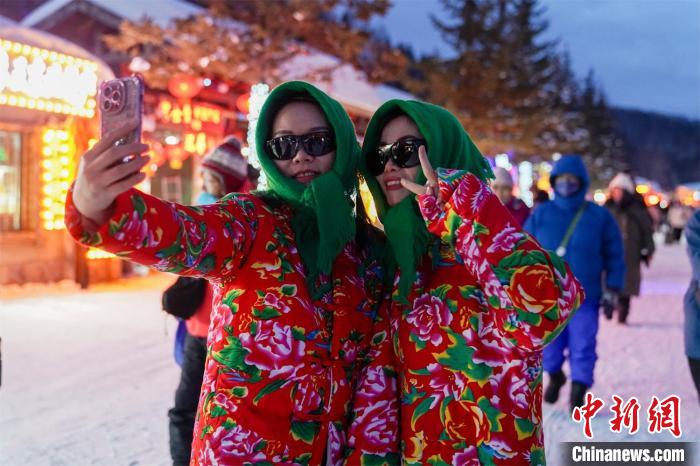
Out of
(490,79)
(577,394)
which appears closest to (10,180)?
(577,394)

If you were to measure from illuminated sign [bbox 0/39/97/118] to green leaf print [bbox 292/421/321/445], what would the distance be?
9.30 metres

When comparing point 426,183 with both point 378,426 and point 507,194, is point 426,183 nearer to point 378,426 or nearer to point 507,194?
point 378,426

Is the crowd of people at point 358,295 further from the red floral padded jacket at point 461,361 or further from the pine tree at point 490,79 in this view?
the pine tree at point 490,79

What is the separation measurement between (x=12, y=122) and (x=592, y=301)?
9226mm

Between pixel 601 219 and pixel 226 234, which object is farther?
pixel 601 219

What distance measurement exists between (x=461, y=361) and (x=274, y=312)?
0.49m

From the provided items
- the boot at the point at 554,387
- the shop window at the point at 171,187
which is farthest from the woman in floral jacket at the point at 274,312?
the shop window at the point at 171,187

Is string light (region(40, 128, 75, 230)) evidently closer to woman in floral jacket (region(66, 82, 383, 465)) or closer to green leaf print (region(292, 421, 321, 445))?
woman in floral jacket (region(66, 82, 383, 465))

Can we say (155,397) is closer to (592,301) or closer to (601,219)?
(592,301)

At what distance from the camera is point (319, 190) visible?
1647 mm

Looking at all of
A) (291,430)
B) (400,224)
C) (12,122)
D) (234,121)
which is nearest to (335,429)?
(291,430)

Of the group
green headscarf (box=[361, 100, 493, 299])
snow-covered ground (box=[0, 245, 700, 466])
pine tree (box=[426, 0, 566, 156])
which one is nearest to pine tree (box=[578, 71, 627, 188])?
pine tree (box=[426, 0, 566, 156])

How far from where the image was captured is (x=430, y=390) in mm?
1588

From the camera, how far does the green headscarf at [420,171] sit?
1682 mm
